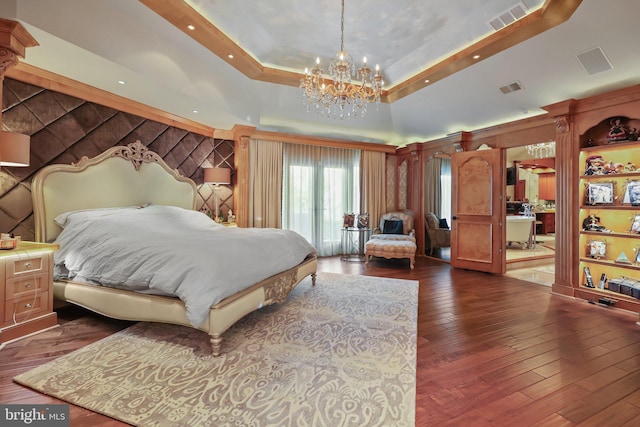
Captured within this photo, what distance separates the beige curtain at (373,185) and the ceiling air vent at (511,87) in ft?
9.71

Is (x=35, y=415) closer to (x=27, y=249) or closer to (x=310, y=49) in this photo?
(x=27, y=249)

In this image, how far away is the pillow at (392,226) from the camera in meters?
6.51

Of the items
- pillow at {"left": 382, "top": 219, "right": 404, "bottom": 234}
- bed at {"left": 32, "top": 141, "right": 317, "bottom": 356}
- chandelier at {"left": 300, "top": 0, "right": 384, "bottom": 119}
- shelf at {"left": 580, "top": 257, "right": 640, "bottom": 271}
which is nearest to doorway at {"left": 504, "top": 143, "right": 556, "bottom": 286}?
shelf at {"left": 580, "top": 257, "right": 640, "bottom": 271}

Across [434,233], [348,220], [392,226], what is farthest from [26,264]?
[434,233]

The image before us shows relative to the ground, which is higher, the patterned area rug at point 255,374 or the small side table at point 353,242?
the small side table at point 353,242

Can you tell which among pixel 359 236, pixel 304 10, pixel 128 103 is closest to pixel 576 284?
pixel 359 236

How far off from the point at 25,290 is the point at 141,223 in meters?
1.02

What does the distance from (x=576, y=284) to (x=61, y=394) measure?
5334 millimetres

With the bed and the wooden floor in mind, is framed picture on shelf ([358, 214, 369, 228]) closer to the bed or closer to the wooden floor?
the bed

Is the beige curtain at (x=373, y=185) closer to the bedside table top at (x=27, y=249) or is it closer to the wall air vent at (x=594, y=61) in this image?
the wall air vent at (x=594, y=61)

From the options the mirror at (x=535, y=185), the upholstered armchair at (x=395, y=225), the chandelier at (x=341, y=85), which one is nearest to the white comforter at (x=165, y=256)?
the chandelier at (x=341, y=85)

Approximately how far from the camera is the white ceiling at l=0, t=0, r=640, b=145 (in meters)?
2.75

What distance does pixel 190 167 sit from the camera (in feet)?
16.8

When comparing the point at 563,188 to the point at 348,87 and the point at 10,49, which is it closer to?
the point at 348,87
